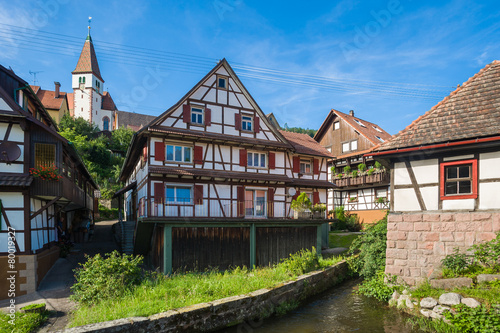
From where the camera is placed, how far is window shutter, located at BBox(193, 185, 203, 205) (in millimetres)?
20266

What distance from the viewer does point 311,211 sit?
21672 mm

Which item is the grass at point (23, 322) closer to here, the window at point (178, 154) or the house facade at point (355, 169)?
the window at point (178, 154)

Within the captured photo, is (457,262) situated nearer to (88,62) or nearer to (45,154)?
(45,154)

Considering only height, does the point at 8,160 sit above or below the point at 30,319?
above

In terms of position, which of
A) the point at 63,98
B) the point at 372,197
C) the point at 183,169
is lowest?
the point at 372,197

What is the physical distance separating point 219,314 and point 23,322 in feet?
18.2

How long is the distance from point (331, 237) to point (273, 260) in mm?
9842

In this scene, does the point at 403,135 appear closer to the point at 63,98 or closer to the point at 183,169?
the point at 183,169

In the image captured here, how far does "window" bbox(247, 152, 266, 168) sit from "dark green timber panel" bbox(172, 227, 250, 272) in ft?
16.7

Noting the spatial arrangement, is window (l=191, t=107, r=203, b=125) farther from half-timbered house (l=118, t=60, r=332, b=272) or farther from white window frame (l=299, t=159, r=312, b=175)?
white window frame (l=299, t=159, r=312, b=175)

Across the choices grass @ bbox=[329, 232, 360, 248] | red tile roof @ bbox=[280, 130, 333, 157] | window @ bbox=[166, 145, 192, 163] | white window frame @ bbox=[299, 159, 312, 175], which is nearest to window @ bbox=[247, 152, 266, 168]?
red tile roof @ bbox=[280, 130, 333, 157]

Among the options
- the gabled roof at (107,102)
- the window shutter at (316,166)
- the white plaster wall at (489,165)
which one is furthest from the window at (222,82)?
the gabled roof at (107,102)

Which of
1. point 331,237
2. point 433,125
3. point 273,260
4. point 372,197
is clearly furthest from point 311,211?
point 372,197

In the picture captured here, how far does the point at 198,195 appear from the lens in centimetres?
2044
